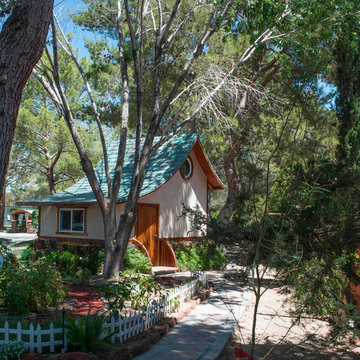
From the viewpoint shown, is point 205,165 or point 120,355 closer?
point 120,355

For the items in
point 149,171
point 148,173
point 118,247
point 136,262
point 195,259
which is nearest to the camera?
point 118,247

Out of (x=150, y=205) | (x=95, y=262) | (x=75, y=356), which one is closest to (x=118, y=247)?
(x=95, y=262)

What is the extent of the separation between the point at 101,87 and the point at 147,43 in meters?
3.35

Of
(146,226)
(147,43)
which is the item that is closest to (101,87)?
(147,43)

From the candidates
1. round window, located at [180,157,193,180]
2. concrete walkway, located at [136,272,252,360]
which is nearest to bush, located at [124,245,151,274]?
concrete walkway, located at [136,272,252,360]

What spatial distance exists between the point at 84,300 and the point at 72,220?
7.55 m

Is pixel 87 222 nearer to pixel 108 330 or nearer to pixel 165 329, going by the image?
pixel 165 329

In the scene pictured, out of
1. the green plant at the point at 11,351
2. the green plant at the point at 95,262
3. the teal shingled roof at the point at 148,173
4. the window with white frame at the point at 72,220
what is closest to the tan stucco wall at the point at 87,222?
the window with white frame at the point at 72,220

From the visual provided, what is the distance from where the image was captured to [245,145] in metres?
20.7

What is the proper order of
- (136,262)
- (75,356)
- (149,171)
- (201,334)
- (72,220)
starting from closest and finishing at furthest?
1. (75,356)
2. (201,334)
3. (136,262)
4. (72,220)
5. (149,171)

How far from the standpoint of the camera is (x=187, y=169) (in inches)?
719

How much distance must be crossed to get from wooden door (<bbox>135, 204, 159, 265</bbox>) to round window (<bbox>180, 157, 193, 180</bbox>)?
2623 millimetres

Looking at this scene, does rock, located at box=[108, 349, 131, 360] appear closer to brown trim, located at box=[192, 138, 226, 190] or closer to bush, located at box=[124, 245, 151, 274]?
bush, located at box=[124, 245, 151, 274]

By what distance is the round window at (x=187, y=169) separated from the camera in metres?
17.8
